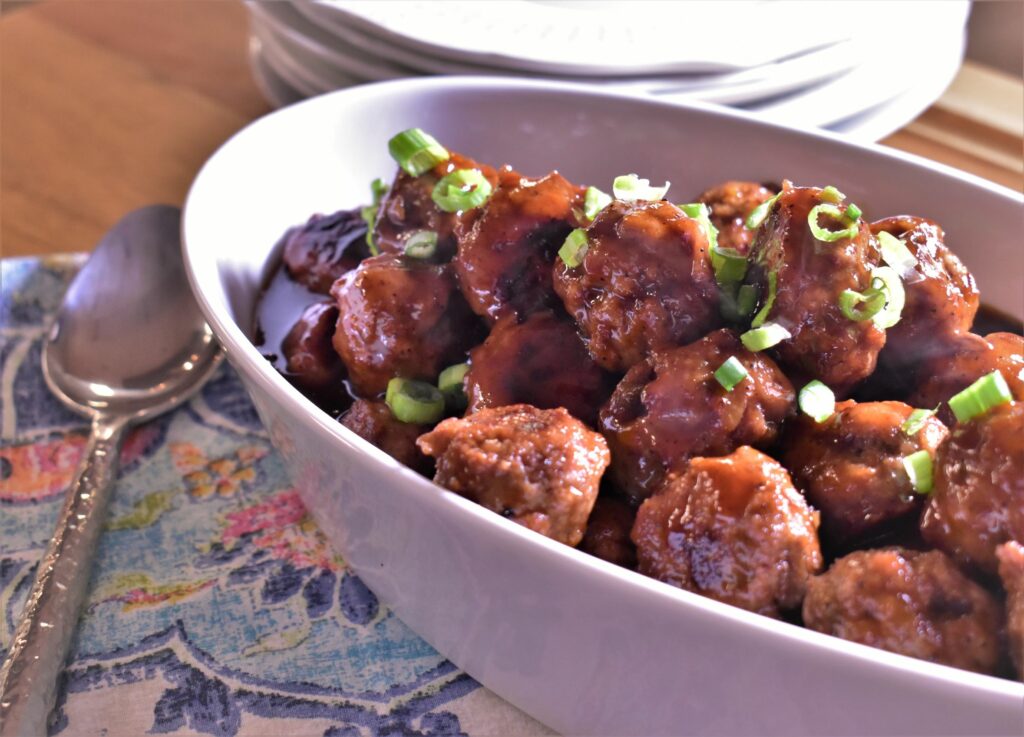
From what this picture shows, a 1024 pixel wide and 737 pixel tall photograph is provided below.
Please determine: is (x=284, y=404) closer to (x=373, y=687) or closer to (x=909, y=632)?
(x=373, y=687)

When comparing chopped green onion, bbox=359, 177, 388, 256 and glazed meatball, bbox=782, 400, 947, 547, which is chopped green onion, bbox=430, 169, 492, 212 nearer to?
chopped green onion, bbox=359, 177, 388, 256

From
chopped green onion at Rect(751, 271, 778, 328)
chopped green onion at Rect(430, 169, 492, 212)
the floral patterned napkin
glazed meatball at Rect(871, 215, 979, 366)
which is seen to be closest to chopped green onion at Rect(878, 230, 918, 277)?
glazed meatball at Rect(871, 215, 979, 366)

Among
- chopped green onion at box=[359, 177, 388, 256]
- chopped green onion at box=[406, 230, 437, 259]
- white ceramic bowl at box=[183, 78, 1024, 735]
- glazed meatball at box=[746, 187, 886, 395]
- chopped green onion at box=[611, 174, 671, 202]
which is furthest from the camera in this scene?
chopped green onion at box=[359, 177, 388, 256]

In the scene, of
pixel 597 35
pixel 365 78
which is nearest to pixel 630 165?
pixel 597 35

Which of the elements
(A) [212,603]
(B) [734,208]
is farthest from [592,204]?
(A) [212,603]

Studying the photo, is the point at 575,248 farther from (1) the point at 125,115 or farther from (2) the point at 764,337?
(1) the point at 125,115

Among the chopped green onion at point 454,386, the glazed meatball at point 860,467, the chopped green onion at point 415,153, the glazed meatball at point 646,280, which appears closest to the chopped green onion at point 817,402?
the glazed meatball at point 860,467
